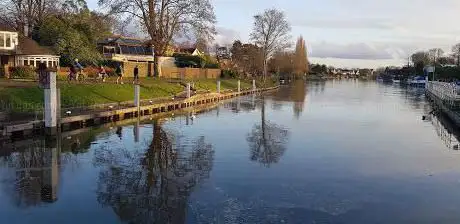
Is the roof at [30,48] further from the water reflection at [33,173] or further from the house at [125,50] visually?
the water reflection at [33,173]

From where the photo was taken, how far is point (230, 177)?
14430mm

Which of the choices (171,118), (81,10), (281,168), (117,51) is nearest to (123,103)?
(171,118)

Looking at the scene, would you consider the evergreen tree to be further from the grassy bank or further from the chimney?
the grassy bank

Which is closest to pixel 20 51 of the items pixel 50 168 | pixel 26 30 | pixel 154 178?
pixel 26 30

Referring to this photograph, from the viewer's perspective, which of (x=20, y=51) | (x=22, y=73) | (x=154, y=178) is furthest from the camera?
(x=20, y=51)

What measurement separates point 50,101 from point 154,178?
326 inches

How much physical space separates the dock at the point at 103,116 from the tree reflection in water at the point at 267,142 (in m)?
7.54

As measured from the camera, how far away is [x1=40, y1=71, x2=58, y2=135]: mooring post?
2014 cm

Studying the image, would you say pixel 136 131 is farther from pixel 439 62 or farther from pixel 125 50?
pixel 439 62

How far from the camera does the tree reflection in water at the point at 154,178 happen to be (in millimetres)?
10984

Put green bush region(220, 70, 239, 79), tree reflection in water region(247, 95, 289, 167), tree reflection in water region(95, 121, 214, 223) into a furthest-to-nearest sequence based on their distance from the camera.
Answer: green bush region(220, 70, 239, 79) → tree reflection in water region(247, 95, 289, 167) → tree reflection in water region(95, 121, 214, 223)

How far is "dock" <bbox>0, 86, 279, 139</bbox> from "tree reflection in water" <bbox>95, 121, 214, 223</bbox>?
384cm

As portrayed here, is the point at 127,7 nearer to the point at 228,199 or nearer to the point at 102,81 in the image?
the point at 102,81

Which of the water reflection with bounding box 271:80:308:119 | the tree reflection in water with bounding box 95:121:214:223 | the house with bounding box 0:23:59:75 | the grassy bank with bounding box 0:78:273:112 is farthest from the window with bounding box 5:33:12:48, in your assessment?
the tree reflection in water with bounding box 95:121:214:223
